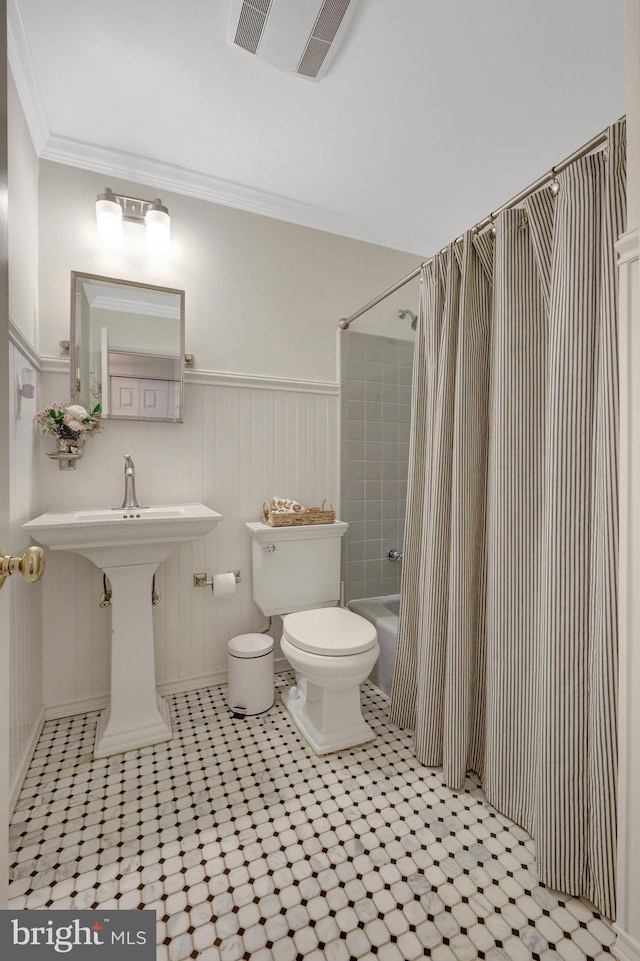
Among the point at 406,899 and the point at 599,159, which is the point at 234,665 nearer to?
the point at 406,899

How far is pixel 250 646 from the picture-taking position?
1997mm

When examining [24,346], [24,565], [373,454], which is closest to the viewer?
[24,565]

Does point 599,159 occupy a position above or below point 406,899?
above

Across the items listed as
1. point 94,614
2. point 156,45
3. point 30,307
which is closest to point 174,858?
point 94,614

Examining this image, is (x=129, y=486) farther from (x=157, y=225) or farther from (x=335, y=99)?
(x=335, y=99)

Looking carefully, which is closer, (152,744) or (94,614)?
(152,744)

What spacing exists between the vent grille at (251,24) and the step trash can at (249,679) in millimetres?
2253

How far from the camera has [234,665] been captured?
6.44ft

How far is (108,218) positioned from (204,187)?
0.52m

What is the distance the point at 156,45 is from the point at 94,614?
2.19m

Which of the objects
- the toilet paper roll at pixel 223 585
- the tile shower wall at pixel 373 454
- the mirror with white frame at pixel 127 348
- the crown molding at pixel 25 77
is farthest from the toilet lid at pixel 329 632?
the crown molding at pixel 25 77

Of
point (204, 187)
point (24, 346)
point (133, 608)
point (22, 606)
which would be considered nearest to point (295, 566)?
point (133, 608)

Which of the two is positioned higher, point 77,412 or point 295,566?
point 77,412

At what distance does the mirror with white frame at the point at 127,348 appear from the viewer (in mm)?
1903
